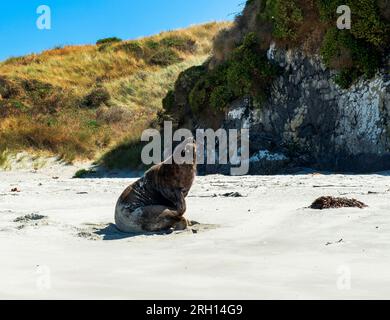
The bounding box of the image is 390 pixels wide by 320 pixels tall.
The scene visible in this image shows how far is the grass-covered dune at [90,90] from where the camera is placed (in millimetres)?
24078

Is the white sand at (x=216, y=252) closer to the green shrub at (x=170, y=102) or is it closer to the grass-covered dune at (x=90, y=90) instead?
the green shrub at (x=170, y=102)

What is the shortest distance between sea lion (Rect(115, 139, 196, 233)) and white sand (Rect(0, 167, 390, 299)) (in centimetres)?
26

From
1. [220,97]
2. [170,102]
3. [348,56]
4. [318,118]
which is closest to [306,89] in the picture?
[318,118]

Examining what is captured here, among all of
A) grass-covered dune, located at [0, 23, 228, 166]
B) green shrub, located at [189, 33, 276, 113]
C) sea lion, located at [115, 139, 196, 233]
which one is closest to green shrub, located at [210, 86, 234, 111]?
green shrub, located at [189, 33, 276, 113]

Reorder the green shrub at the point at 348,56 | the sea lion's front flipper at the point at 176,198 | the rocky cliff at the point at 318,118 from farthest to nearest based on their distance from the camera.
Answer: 1. the green shrub at the point at 348,56
2. the rocky cliff at the point at 318,118
3. the sea lion's front flipper at the point at 176,198

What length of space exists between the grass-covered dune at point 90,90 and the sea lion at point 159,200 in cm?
1570

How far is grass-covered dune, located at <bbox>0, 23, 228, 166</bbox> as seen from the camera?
24.1 meters

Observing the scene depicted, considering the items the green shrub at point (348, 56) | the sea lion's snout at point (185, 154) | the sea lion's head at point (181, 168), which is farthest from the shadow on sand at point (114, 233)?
the green shrub at point (348, 56)

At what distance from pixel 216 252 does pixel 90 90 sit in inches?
1325

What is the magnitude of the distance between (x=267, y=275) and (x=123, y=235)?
3051mm

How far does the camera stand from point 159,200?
7094mm

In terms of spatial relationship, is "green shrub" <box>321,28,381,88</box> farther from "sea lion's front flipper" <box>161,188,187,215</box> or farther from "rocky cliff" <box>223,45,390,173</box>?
"sea lion's front flipper" <box>161,188,187,215</box>

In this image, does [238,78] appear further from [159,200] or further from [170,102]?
[159,200]

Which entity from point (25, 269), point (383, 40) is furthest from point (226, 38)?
point (25, 269)
